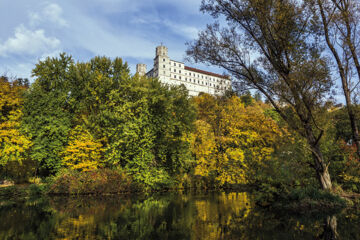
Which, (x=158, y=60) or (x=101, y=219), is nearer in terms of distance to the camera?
(x=101, y=219)

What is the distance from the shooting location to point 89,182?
22891mm

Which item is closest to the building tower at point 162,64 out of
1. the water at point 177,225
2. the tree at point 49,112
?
the tree at point 49,112

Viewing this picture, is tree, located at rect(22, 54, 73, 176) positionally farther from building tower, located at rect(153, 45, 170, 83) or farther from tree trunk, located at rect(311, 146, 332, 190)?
building tower, located at rect(153, 45, 170, 83)

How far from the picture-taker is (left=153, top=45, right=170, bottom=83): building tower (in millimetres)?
106500

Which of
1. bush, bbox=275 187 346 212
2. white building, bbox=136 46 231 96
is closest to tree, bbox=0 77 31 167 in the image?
bush, bbox=275 187 346 212

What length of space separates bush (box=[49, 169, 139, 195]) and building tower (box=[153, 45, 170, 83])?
280ft

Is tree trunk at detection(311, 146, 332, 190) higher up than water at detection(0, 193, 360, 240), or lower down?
higher up

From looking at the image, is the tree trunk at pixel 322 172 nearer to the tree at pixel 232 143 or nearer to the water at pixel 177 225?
the water at pixel 177 225

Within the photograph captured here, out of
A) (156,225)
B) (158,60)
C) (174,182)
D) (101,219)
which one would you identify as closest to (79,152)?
(174,182)

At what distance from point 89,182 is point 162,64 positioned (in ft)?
298

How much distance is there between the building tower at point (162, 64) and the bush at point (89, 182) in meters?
85.4

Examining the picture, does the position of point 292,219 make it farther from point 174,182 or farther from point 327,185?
point 174,182

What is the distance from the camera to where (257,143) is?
84.6ft

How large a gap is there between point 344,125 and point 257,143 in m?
24.5
